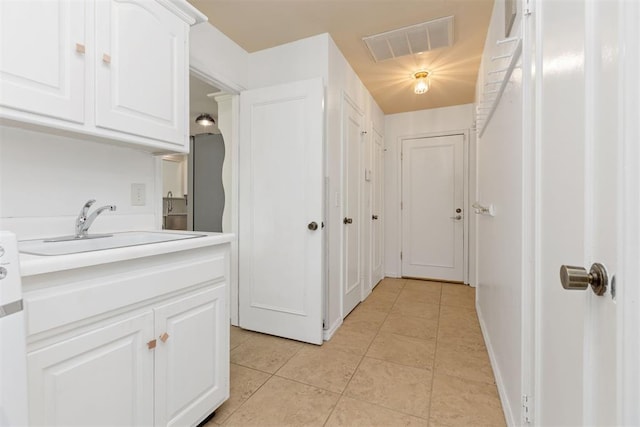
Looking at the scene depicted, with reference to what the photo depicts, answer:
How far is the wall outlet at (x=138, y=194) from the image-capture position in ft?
5.25

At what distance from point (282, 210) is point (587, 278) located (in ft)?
6.26

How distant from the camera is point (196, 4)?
1.92m

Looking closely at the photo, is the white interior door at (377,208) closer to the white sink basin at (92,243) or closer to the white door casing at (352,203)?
the white door casing at (352,203)

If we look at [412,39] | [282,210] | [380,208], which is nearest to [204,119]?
[282,210]

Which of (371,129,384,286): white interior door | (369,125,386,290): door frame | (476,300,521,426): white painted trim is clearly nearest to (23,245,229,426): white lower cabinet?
(476,300,521,426): white painted trim

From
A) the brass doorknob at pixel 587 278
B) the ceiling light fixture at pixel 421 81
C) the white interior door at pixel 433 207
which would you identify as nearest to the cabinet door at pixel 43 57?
the brass doorknob at pixel 587 278

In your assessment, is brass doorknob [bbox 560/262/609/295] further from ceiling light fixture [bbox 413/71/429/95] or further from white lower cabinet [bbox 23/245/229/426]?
ceiling light fixture [bbox 413/71/429/95]

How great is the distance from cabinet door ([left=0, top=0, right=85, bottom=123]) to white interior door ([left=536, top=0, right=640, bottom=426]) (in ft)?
5.21

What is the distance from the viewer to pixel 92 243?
126 cm

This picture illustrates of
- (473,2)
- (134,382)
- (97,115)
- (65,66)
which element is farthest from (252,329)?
(473,2)

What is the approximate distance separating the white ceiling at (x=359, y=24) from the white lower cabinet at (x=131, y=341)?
1683mm

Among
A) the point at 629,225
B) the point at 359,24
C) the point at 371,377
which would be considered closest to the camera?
the point at 629,225

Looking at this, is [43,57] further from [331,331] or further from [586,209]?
[331,331]

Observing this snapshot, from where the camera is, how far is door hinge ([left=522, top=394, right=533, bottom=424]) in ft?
3.63
